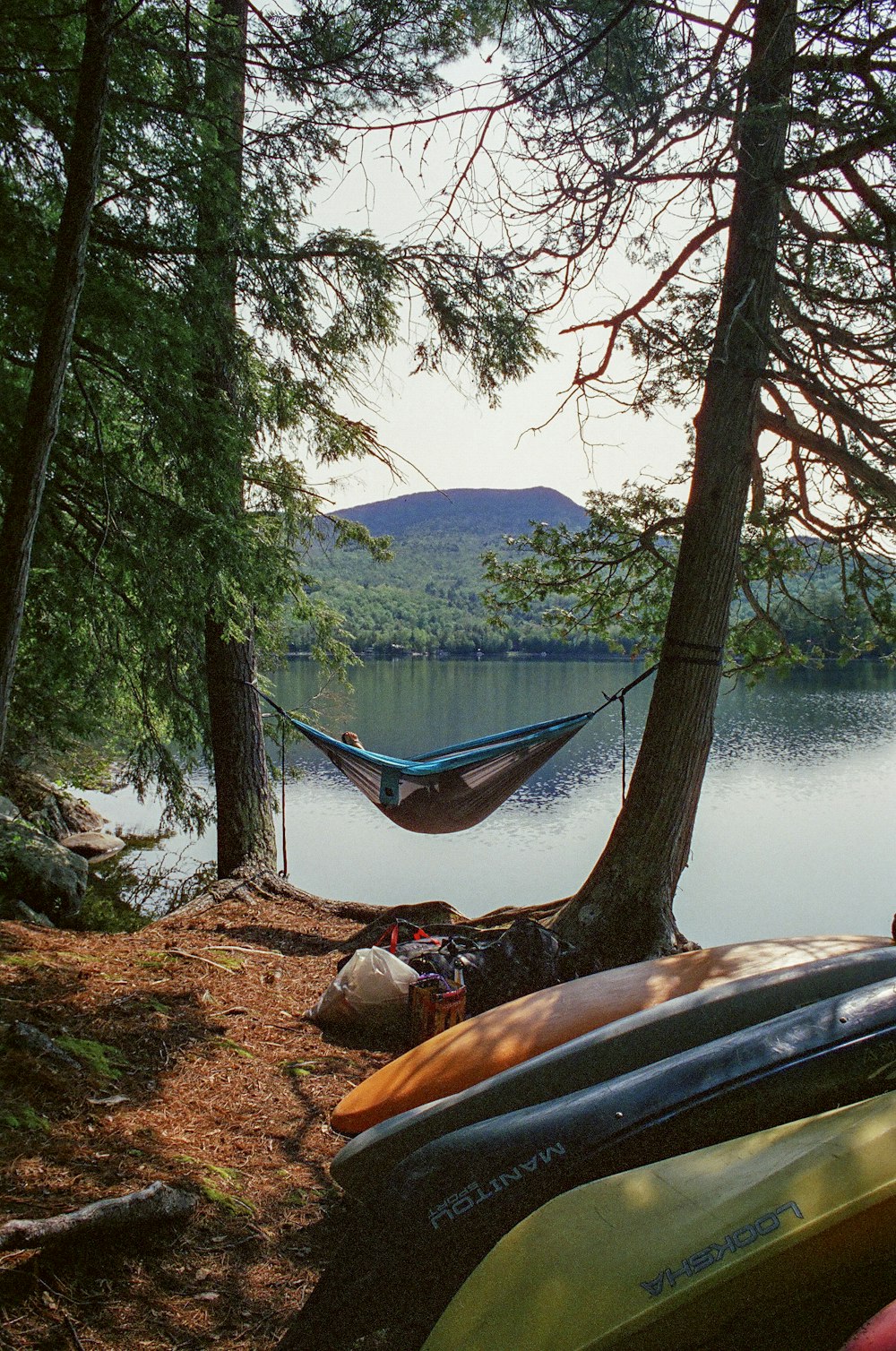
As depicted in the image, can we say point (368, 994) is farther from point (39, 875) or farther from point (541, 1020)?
point (39, 875)

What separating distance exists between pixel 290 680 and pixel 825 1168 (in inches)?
1095

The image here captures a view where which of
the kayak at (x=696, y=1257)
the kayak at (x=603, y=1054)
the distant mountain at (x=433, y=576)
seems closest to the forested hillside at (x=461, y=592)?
the distant mountain at (x=433, y=576)

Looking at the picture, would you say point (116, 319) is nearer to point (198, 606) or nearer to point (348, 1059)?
point (198, 606)

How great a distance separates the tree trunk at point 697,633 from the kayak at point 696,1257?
6.33 ft

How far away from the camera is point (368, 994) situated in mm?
2762

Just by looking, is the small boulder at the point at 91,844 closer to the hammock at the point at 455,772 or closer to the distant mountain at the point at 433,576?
the distant mountain at the point at 433,576

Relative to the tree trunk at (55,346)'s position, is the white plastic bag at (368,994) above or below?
below

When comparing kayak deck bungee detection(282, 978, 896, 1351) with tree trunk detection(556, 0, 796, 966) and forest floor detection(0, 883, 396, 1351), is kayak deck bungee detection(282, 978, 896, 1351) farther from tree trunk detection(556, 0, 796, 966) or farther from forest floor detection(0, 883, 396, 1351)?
tree trunk detection(556, 0, 796, 966)

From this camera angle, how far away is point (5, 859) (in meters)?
4.02

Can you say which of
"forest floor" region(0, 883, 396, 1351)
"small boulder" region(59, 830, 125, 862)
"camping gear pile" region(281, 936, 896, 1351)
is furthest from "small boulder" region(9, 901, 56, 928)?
"small boulder" region(59, 830, 125, 862)

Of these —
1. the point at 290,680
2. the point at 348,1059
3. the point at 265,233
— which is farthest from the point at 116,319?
the point at 290,680

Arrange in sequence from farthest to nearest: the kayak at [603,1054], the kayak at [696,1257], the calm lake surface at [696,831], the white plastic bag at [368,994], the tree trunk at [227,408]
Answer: the calm lake surface at [696,831]
the tree trunk at [227,408]
the white plastic bag at [368,994]
the kayak at [603,1054]
the kayak at [696,1257]

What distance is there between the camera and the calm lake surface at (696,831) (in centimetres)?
746

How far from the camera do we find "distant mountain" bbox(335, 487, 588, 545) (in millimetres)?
130625
